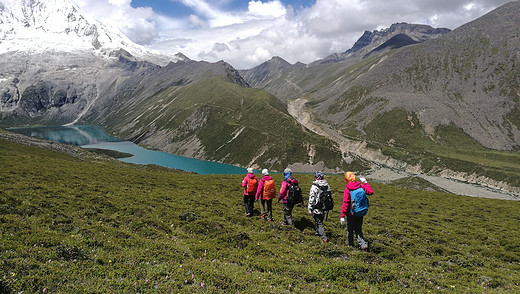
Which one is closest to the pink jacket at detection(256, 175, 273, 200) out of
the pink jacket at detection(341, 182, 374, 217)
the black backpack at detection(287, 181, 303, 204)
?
the black backpack at detection(287, 181, 303, 204)

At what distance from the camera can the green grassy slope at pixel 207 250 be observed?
10.6 metres

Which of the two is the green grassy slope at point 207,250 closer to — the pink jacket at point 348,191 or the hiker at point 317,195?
the hiker at point 317,195

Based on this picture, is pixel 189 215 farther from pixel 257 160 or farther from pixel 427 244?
pixel 257 160

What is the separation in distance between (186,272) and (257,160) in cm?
17419

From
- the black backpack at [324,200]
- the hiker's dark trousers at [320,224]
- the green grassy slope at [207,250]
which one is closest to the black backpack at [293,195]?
the hiker's dark trousers at [320,224]

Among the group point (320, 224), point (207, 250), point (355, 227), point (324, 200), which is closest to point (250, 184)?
point (320, 224)

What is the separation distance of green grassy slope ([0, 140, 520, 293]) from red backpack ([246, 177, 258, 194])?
7.74 ft

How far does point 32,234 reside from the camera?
13.0 m

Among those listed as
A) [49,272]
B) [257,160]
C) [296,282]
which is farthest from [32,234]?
[257,160]

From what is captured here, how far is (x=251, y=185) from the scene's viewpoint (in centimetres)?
2192

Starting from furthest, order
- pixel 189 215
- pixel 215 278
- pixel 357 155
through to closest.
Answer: pixel 357 155
pixel 189 215
pixel 215 278

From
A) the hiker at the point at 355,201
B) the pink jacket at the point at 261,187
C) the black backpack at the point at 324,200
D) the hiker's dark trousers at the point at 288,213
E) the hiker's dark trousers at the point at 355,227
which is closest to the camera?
the hiker at the point at 355,201

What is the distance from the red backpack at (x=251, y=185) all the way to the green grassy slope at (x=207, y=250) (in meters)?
2.36

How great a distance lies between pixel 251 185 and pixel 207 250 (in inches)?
316
